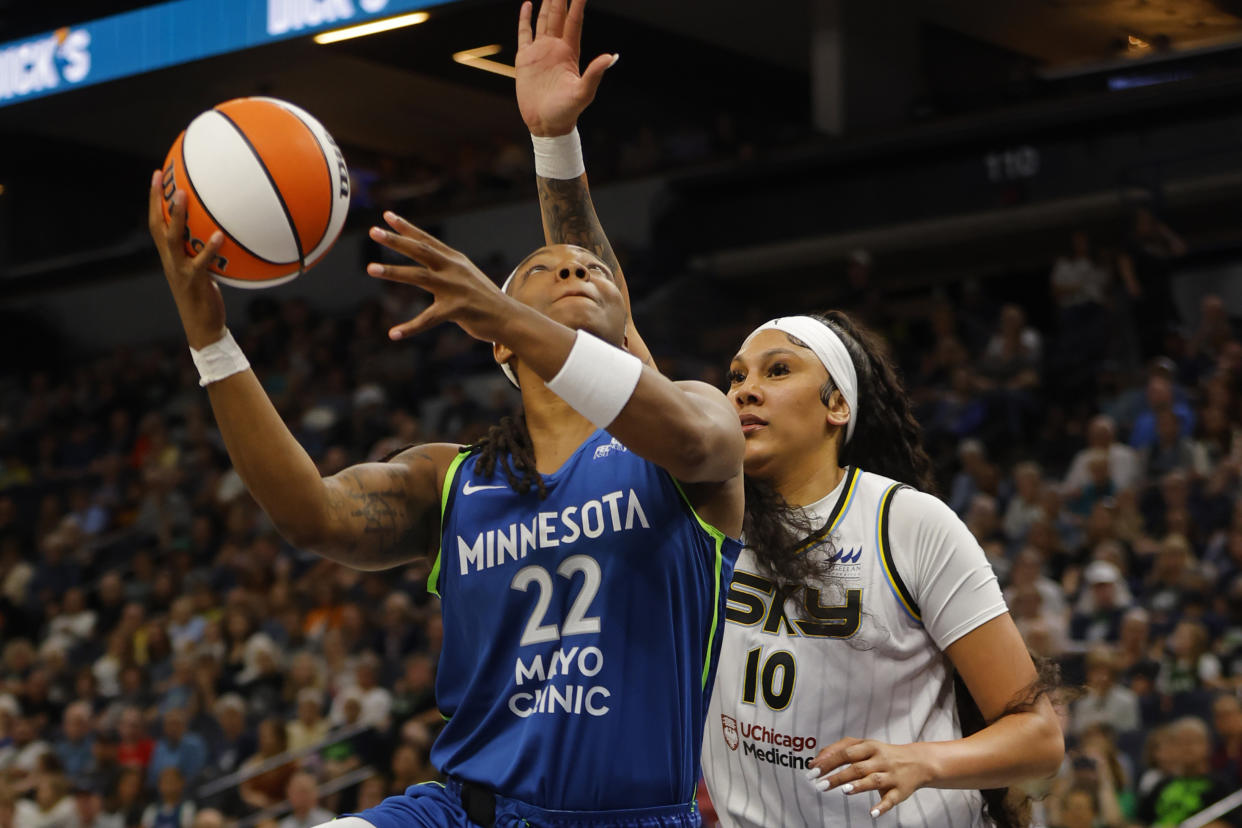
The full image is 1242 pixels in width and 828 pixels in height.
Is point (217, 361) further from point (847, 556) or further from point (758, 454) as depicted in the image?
point (847, 556)

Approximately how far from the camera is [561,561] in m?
2.87

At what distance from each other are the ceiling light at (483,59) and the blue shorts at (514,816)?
11.9 metres

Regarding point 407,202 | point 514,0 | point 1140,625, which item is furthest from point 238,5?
point 1140,625

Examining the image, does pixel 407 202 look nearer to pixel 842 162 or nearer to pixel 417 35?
pixel 417 35

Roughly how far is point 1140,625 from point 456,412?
24.2 ft

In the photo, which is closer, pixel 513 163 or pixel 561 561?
pixel 561 561

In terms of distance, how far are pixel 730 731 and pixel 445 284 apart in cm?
150

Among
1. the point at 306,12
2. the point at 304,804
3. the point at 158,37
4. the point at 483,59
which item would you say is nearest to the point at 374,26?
the point at 306,12

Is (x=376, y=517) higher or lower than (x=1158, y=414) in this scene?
lower

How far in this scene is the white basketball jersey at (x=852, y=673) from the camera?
330 cm

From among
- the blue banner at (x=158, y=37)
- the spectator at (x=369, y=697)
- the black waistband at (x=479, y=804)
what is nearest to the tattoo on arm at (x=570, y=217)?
the black waistband at (x=479, y=804)

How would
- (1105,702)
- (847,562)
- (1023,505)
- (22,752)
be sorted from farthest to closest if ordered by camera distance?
(22,752) → (1023,505) → (1105,702) → (847,562)

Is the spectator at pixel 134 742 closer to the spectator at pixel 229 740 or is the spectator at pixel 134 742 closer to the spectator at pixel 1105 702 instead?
the spectator at pixel 229 740

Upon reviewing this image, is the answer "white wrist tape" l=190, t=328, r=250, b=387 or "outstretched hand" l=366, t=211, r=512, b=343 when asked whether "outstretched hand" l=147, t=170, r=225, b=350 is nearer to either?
"white wrist tape" l=190, t=328, r=250, b=387
